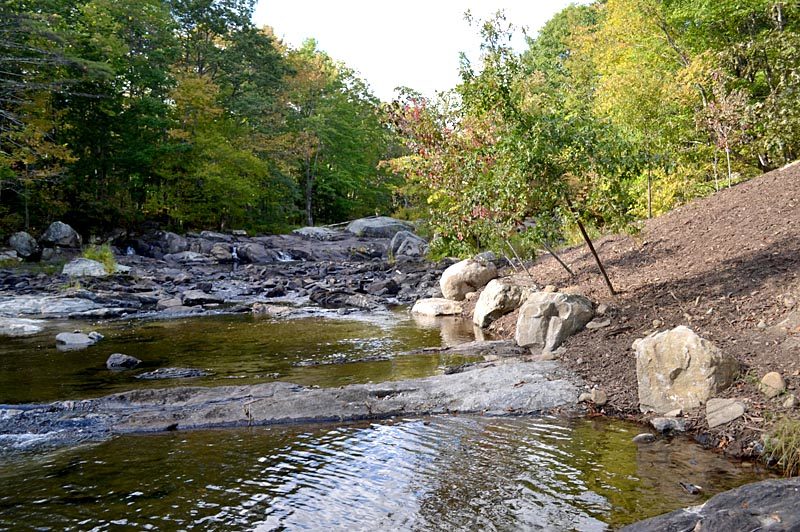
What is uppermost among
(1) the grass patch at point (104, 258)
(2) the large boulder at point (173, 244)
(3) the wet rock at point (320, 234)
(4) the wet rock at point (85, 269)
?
(3) the wet rock at point (320, 234)

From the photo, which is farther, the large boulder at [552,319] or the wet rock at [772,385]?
the large boulder at [552,319]

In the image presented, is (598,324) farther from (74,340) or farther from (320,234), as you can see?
(320,234)

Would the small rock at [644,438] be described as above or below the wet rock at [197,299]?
below

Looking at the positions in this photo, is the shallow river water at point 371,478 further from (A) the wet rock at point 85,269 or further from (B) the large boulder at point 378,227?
(B) the large boulder at point 378,227

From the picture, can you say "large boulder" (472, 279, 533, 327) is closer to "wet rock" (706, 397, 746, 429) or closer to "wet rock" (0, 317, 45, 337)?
"wet rock" (706, 397, 746, 429)

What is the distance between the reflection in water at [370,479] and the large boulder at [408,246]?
24389 mm

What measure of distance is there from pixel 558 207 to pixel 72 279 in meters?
18.1

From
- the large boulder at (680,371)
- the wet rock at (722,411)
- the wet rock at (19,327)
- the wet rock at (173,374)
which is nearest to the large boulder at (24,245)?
the wet rock at (19,327)

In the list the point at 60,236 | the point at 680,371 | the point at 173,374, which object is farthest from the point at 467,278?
the point at 60,236

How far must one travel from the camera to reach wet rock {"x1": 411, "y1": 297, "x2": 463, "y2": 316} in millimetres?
15555

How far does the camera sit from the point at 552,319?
9711 mm

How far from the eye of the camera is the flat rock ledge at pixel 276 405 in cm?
718

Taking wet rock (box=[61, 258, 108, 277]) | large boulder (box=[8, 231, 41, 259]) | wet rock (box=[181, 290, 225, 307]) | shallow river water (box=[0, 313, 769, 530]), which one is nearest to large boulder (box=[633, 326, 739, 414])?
shallow river water (box=[0, 313, 769, 530])

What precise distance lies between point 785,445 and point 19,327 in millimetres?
15153
